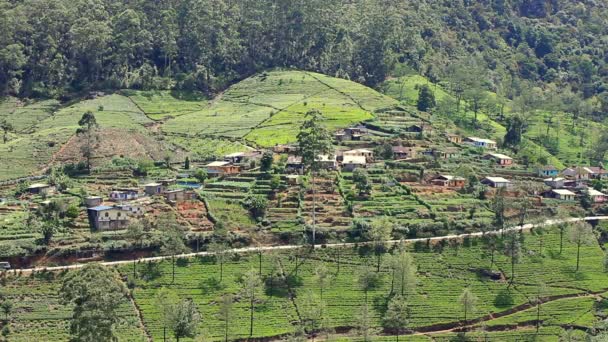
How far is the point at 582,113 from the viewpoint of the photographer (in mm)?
117938

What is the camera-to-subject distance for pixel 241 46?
4678 inches

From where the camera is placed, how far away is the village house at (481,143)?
93.4 metres

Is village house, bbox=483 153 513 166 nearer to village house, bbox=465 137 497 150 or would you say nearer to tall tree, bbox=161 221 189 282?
village house, bbox=465 137 497 150

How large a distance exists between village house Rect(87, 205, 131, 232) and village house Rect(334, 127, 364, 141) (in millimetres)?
32158

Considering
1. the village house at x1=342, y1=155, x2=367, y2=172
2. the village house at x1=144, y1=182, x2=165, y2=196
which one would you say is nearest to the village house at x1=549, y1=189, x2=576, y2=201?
the village house at x1=342, y1=155, x2=367, y2=172

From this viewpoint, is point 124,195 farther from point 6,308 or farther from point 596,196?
point 596,196

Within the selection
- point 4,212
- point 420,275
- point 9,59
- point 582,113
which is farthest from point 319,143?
point 582,113

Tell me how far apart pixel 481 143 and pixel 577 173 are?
1264 cm

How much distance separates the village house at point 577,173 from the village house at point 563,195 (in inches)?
304

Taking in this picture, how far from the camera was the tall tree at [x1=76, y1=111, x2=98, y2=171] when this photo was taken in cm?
7762

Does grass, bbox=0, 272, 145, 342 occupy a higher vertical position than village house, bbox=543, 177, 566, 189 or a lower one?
lower

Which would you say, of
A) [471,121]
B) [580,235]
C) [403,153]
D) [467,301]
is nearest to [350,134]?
[403,153]

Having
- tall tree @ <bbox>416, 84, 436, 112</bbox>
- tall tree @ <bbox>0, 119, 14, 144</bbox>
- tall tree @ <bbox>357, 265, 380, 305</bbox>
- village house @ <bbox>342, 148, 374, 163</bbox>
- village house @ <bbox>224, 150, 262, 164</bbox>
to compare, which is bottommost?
tall tree @ <bbox>357, 265, 380, 305</bbox>

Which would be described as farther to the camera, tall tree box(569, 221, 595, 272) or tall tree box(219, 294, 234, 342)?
tall tree box(569, 221, 595, 272)
